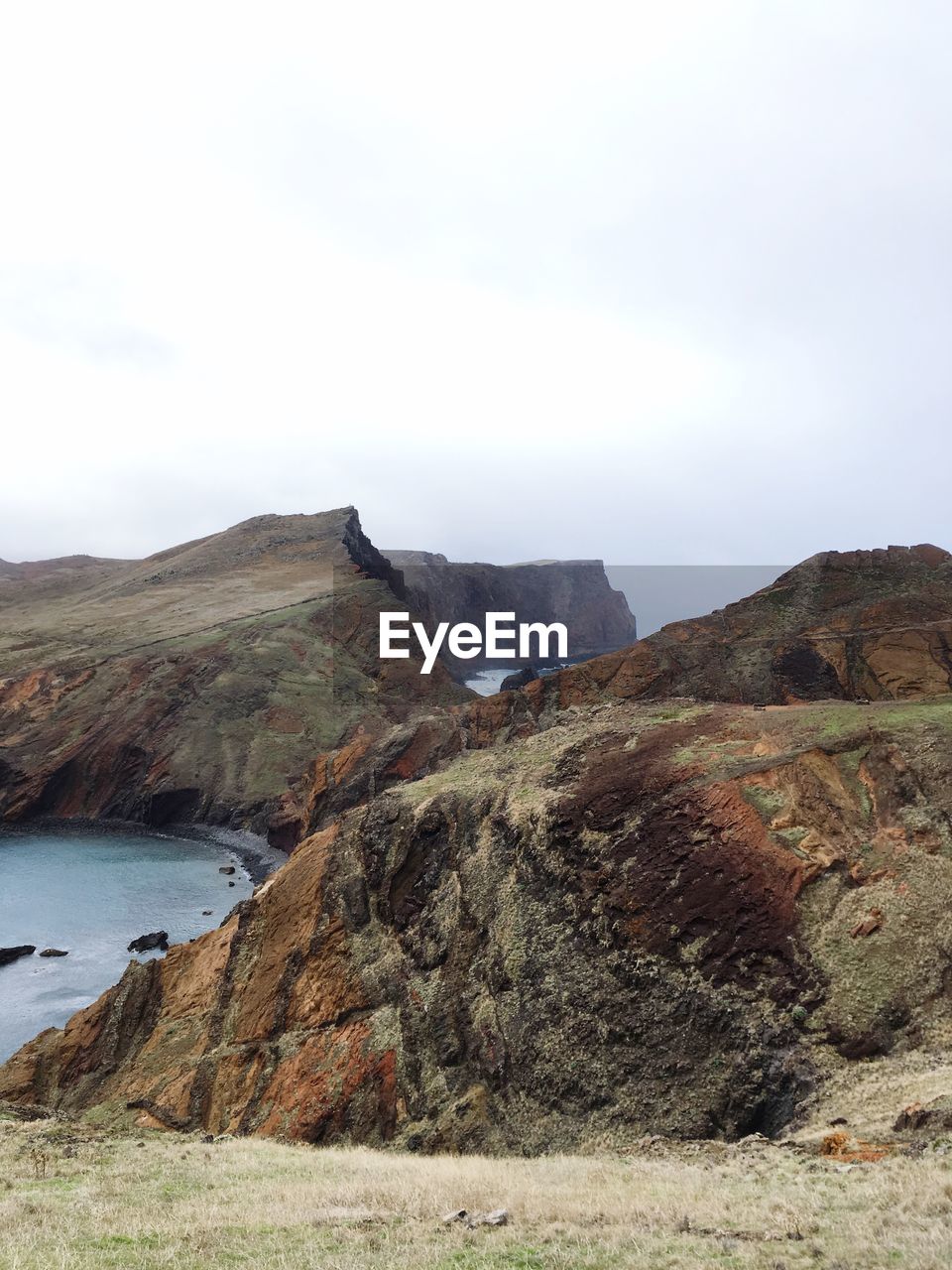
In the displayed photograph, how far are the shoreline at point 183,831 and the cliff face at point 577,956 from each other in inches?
1554

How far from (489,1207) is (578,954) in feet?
43.5

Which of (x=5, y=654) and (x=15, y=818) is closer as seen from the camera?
(x=15, y=818)

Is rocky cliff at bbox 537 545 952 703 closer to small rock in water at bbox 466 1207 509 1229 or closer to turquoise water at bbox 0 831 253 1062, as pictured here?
turquoise water at bbox 0 831 253 1062

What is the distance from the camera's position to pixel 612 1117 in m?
22.4

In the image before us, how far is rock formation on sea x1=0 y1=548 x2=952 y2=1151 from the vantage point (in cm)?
2230

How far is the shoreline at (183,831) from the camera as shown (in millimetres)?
75562

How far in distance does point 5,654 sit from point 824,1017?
4285 inches

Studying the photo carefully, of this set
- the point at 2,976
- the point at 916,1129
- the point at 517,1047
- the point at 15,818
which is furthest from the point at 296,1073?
the point at 15,818

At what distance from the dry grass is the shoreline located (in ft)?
→ 190

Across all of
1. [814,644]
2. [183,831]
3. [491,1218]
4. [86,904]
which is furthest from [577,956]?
[183,831]

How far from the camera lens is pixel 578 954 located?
88.2 ft

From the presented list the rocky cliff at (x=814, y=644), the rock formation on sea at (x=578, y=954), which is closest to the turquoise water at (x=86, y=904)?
the rock formation on sea at (x=578, y=954)

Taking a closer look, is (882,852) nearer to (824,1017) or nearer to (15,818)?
(824,1017)

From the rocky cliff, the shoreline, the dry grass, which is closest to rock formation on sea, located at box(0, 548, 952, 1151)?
Answer: the dry grass
